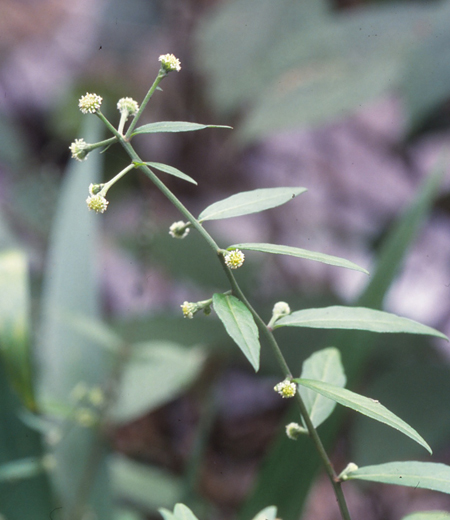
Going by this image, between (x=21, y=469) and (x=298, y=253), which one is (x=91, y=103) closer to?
(x=298, y=253)

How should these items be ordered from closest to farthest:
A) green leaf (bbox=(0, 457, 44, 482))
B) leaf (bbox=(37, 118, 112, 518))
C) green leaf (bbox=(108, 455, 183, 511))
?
green leaf (bbox=(0, 457, 44, 482))
leaf (bbox=(37, 118, 112, 518))
green leaf (bbox=(108, 455, 183, 511))

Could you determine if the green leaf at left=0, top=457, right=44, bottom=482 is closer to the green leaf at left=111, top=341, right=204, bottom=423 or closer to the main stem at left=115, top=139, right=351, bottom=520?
the green leaf at left=111, top=341, right=204, bottom=423

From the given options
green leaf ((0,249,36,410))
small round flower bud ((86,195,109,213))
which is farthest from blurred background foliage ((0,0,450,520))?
small round flower bud ((86,195,109,213))

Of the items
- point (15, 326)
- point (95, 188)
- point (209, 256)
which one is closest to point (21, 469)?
point (15, 326)

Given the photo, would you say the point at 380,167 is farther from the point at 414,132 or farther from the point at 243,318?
the point at 243,318

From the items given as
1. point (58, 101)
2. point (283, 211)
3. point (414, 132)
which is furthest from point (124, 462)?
point (58, 101)
